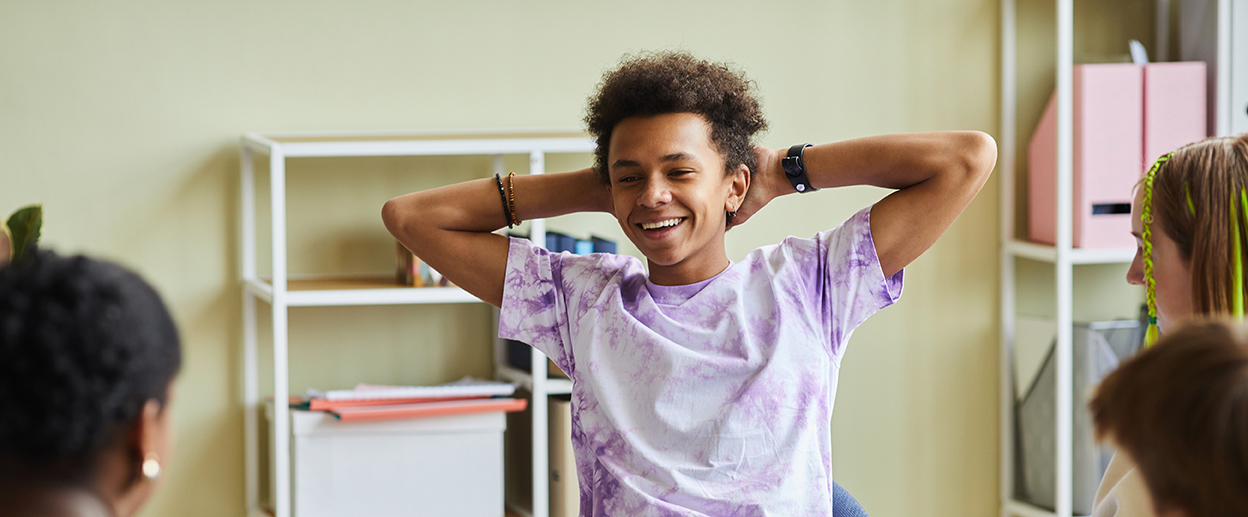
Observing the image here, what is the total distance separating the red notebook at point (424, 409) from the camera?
2.07 metres

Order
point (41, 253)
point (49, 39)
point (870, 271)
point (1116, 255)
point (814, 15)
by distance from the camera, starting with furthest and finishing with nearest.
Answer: point (814, 15)
point (1116, 255)
point (49, 39)
point (870, 271)
point (41, 253)

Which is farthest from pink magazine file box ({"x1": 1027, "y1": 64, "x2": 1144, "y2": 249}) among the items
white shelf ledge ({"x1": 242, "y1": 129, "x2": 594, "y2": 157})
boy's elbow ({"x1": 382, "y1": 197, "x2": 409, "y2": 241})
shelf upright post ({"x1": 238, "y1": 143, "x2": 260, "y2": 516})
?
shelf upright post ({"x1": 238, "y1": 143, "x2": 260, "y2": 516})

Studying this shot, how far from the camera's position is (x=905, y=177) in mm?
1278

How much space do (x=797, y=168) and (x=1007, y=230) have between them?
59.6 inches

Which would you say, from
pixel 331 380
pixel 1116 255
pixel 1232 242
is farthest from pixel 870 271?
pixel 331 380

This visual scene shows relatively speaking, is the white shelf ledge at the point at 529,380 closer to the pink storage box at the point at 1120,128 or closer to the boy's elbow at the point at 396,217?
the boy's elbow at the point at 396,217

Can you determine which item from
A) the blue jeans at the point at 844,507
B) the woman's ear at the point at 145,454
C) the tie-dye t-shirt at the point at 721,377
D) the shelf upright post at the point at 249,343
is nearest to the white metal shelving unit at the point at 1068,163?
the blue jeans at the point at 844,507

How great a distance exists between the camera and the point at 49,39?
2.20 meters

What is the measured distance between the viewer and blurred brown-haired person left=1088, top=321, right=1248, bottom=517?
0.58 metres

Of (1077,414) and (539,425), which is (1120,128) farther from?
(539,425)

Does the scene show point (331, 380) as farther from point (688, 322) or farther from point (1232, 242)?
point (1232, 242)

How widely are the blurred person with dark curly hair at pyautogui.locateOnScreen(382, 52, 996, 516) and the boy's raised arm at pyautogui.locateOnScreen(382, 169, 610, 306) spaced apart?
18mm

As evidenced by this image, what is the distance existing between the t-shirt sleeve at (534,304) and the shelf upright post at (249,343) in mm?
1160

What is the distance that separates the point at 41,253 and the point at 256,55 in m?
1.75
